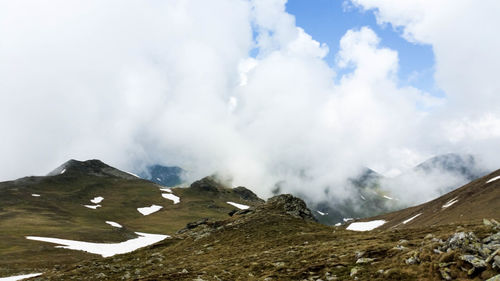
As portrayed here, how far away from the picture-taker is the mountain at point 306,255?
927 inches

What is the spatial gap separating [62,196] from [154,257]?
16012 centimetres

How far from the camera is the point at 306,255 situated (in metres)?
34.8

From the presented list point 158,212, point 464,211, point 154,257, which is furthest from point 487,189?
point 158,212

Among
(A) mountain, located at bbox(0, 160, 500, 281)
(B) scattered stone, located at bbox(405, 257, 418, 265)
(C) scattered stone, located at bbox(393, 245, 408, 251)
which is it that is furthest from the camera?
Result: (C) scattered stone, located at bbox(393, 245, 408, 251)

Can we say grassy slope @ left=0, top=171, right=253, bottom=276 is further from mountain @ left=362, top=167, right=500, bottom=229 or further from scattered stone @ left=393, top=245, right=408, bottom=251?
mountain @ left=362, top=167, right=500, bottom=229

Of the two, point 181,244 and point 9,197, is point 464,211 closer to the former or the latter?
point 181,244

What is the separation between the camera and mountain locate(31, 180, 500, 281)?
23547 millimetres

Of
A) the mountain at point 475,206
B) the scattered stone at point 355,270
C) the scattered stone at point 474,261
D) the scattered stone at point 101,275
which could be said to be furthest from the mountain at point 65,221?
the scattered stone at point 474,261

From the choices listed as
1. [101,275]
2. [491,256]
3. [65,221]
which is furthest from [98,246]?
[491,256]

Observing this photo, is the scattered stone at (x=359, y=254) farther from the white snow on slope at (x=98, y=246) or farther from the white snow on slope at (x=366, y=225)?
the white snow on slope at (x=366, y=225)

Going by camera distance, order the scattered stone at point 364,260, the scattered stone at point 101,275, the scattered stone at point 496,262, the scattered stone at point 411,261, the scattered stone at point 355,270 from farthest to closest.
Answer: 1. the scattered stone at point 101,275
2. the scattered stone at point 364,260
3. the scattered stone at point 355,270
4. the scattered stone at point 411,261
5. the scattered stone at point 496,262

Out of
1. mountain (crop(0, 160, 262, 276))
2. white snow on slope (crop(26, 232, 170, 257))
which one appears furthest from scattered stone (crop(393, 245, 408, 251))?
white snow on slope (crop(26, 232, 170, 257))

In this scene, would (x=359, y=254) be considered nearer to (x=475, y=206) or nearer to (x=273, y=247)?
(x=273, y=247)

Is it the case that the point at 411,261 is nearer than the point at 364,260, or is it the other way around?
the point at 411,261
